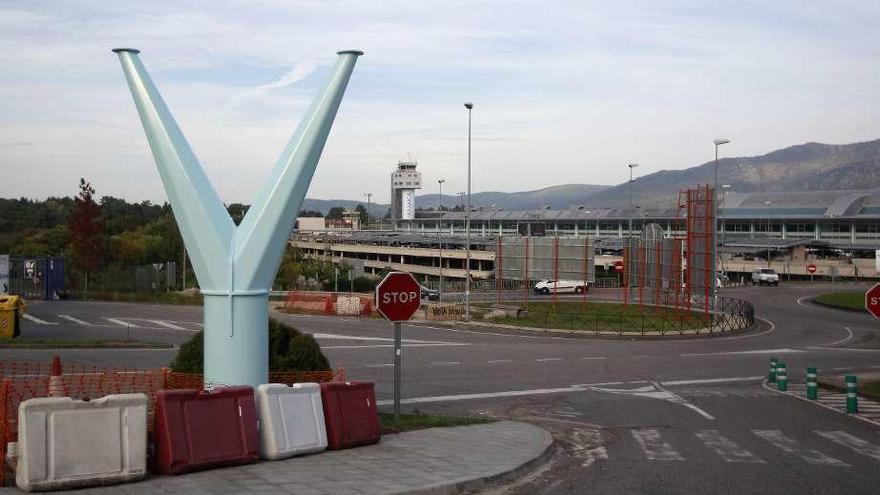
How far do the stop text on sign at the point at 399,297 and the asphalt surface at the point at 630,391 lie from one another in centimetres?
327

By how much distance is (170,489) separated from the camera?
10422 millimetres

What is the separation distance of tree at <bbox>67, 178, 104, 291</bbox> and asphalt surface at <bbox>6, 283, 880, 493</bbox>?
64.6ft

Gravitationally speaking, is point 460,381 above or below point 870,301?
below

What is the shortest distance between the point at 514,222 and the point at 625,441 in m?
124

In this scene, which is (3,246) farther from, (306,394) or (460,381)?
(306,394)

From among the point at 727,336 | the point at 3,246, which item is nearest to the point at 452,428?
the point at 727,336

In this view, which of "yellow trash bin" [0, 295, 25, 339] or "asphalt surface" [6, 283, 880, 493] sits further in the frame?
"yellow trash bin" [0, 295, 25, 339]

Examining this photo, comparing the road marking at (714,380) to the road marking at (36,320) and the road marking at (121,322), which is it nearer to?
the road marking at (121,322)

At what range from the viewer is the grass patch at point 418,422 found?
1573cm

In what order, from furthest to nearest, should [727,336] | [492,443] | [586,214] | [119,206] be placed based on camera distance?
1. [119,206]
2. [586,214]
3. [727,336]
4. [492,443]

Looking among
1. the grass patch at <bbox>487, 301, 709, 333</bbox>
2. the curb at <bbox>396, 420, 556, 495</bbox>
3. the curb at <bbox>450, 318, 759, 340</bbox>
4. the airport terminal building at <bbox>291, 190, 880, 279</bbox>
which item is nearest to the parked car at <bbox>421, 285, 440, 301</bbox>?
the grass patch at <bbox>487, 301, 709, 333</bbox>

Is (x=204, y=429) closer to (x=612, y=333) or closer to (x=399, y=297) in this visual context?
(x=399, y=297)

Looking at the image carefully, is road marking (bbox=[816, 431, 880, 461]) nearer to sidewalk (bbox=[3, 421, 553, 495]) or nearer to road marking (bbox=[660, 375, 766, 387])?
sidewalk (bbox=[3, 421, 553, 495])

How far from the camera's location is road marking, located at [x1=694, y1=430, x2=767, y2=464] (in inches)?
577
